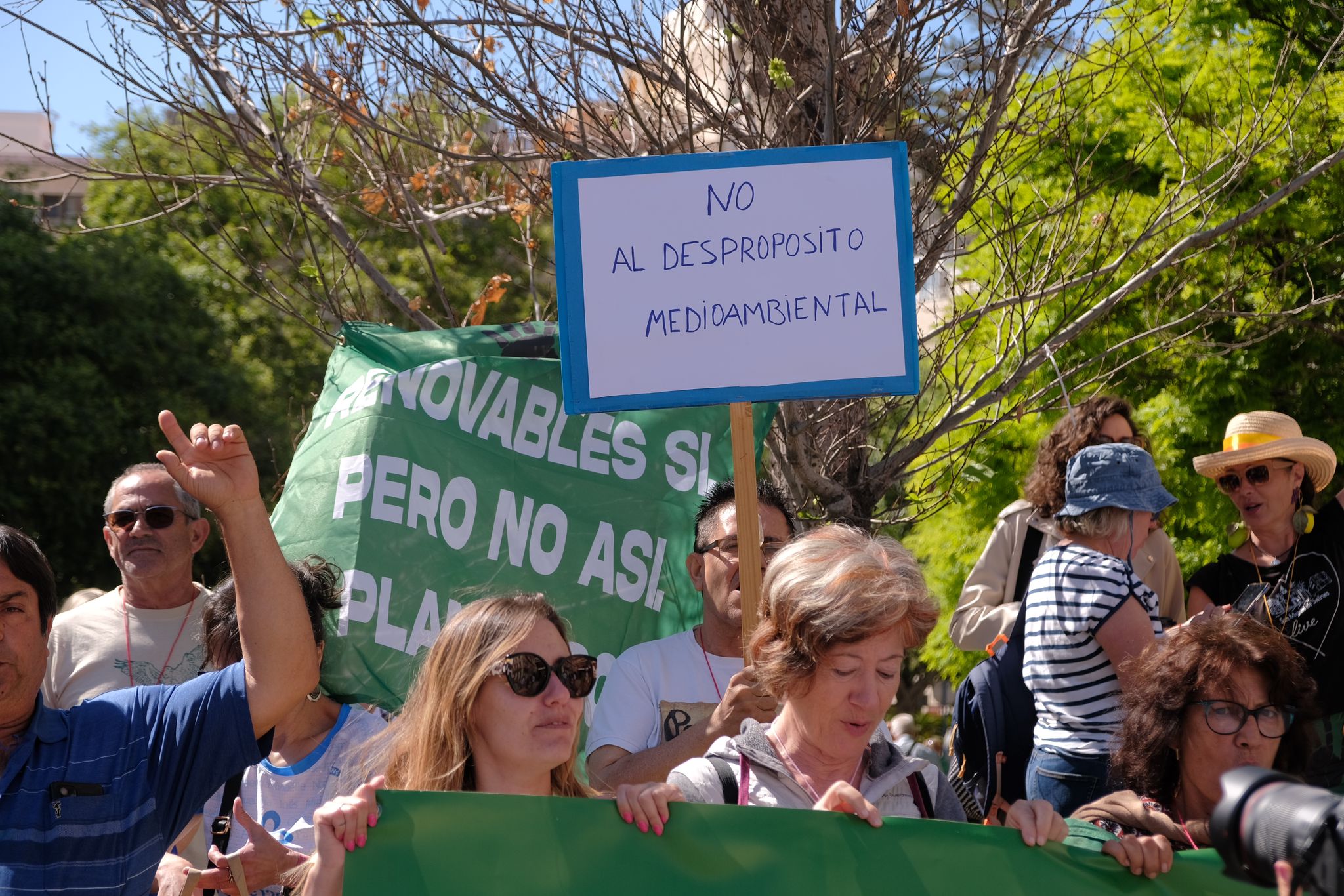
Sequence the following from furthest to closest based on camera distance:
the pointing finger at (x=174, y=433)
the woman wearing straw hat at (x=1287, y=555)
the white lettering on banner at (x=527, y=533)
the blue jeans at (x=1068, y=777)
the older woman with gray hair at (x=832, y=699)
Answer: the white lettering on banner at (x=527, y=533) → the woman wearing straw hat at (x=1287, y=555) → the blue jeans at (x=1068, y=777) → the older woman with gray hair at (x=832, y=699) → the pointing finger at (x=174, y=433)

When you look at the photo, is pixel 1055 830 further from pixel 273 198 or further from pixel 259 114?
pixel 273 198

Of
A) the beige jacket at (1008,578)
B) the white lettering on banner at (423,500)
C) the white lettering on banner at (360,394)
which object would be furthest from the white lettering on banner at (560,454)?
the beige jacket at (1008,578)

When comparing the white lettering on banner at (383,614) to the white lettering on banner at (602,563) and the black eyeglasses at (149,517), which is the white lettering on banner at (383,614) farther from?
the black eyeglasses at (149,517)

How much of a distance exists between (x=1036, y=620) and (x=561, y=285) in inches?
58.0

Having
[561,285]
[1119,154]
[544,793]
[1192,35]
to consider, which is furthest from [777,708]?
[1192,35]

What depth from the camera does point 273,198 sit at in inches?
263

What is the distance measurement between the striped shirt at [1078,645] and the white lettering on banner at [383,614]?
62.2 inches

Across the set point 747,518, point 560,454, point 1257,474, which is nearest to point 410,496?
point 560,454

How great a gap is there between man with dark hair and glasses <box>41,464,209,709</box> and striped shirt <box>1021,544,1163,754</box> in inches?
94.1

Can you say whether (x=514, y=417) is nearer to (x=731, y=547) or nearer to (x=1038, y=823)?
(x=731, y=547)

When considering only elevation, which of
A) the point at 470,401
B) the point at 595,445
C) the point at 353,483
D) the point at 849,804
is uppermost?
the point at 470,401

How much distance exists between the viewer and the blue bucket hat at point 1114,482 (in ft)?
11.9

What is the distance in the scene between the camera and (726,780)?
255cm

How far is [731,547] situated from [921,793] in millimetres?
1095
